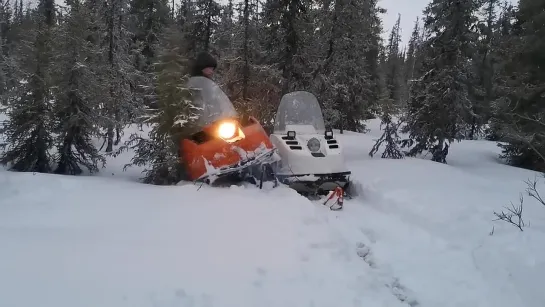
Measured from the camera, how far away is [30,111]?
9594 mm

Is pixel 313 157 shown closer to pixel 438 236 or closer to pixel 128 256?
pixel 438 236

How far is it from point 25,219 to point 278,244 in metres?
3.02

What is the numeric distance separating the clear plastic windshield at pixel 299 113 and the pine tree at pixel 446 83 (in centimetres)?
799

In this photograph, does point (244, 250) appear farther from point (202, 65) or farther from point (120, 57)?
point (120, 57)

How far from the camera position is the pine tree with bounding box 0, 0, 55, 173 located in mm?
9617

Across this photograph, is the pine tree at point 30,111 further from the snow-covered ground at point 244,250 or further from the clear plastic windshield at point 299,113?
the clear plastic windshield at point 299,113

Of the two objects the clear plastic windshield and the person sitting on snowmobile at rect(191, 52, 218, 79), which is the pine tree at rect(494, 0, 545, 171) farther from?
the person sitting on snowmobile at rect(191, 52, 218, 79)

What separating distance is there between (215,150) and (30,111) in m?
5.65

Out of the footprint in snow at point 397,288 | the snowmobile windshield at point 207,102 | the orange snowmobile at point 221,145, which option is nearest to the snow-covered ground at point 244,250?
the footprint in snow at point 397,288

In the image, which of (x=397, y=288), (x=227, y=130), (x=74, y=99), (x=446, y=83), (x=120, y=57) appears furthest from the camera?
(x=120, y=57)

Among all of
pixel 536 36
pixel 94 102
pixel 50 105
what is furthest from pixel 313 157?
pixel 536 36

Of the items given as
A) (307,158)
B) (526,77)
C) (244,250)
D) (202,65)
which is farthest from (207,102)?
(526,77)

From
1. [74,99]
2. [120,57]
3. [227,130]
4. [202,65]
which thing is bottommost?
[227,130]

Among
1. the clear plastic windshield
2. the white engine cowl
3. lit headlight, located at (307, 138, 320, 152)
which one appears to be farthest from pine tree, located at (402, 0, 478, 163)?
lit headlight, located at (307, 138, 320, 152)
